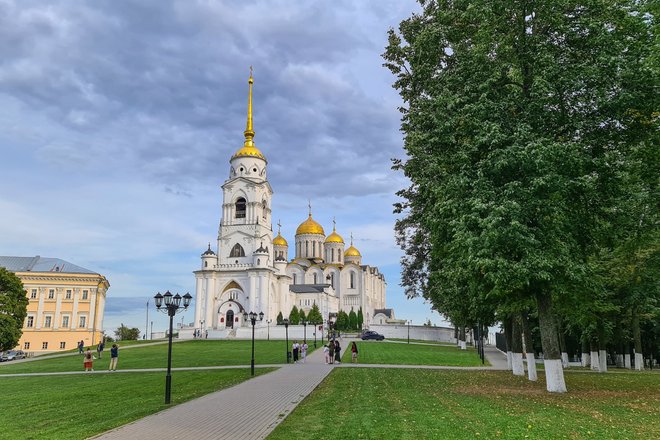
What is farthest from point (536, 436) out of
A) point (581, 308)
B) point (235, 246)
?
point (235, 246)

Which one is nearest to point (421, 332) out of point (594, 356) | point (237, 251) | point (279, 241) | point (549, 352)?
point (237, 251)

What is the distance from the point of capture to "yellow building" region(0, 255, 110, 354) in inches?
2527

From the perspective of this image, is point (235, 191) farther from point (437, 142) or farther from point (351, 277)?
point (437, 142)

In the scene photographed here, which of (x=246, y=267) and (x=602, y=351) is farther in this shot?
(x=246, y=267)

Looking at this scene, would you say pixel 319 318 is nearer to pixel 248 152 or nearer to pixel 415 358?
pixel 248 152

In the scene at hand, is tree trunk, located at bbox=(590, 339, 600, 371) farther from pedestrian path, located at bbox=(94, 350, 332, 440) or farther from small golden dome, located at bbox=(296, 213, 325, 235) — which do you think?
small golden dome, located at bbox=(296, 213, 325, 235)

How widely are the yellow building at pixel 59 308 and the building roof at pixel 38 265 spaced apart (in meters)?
0.22

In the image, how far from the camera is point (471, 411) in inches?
498

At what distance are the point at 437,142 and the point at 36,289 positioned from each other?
6311cm

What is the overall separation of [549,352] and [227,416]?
399 inches

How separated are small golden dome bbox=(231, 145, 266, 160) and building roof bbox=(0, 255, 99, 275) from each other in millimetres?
25817

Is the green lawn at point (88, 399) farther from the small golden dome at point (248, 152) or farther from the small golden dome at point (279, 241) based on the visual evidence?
the small golden dome at point (279, 241)

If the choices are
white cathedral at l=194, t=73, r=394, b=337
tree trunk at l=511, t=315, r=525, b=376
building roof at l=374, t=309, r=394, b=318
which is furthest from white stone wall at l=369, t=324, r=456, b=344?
tree trunk at l=511, t=315, r=525, b=376

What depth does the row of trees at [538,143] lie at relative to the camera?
1476 cm
